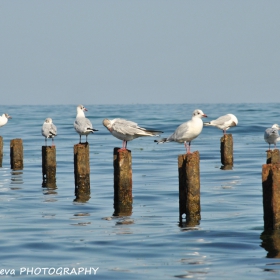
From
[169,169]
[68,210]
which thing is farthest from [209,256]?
[169,169]

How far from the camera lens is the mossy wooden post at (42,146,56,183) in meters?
22.1

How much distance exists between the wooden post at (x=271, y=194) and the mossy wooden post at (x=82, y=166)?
21.9 ft

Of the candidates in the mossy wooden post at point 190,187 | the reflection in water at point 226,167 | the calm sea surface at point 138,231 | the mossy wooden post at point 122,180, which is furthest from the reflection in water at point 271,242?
the reflection in water at point 226,167

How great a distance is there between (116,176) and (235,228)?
3.14m

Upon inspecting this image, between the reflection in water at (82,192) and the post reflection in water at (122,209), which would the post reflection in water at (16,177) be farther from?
the post reflection in water at (122,209)

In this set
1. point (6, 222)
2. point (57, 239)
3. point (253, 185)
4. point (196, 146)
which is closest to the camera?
point (57, 239)

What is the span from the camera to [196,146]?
37344 mm

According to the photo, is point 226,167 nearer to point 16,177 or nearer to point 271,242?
point 16,177

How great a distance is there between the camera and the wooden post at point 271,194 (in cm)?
1334

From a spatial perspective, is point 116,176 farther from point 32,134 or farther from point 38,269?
point 32,134

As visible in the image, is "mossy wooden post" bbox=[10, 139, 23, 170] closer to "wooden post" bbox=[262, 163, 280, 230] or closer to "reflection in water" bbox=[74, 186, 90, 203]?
"reflection in water" bbox=[74, 186, 90, 203]

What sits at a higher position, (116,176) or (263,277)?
(116,176)

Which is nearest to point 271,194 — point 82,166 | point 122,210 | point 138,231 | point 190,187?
point 190,187

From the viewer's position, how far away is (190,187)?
15195 mm
